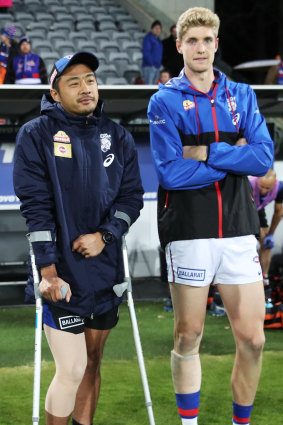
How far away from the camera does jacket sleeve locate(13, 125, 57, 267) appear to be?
3918 mm

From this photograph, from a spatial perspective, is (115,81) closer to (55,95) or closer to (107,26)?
(107,26)

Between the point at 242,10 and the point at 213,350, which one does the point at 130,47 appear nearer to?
the point at 213,350

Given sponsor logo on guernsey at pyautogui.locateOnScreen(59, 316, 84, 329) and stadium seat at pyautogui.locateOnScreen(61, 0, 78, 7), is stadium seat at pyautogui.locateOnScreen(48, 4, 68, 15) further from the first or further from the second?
sponsor logo on guernsey at pyautogui.locateOnScreen(59, 316, 84, 329)

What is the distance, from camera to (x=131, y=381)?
6.54 meters

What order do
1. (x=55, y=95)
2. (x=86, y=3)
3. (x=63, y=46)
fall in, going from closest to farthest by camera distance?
(x=55, y=95)
(x=63, y=46)
(x=86, y=3)

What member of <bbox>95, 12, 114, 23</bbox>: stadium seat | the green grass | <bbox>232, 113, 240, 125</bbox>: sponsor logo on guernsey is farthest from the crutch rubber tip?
<bbox>95, 12, 114, 23</bbox>: stadium seat

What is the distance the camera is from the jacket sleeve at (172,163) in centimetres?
432

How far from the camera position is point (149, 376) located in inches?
265

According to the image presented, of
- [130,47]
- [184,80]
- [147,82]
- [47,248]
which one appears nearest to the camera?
[47,248]

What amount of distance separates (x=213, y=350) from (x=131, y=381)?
145cm

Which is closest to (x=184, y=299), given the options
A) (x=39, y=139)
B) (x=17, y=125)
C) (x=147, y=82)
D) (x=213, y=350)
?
(x=39, y=139)

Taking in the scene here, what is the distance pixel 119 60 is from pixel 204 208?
45.0 feet

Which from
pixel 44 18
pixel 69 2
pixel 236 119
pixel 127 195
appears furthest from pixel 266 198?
pixel 69 2

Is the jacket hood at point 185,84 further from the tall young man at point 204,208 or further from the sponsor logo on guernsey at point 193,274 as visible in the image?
the sponsor logo on guernsey at point 193,274
